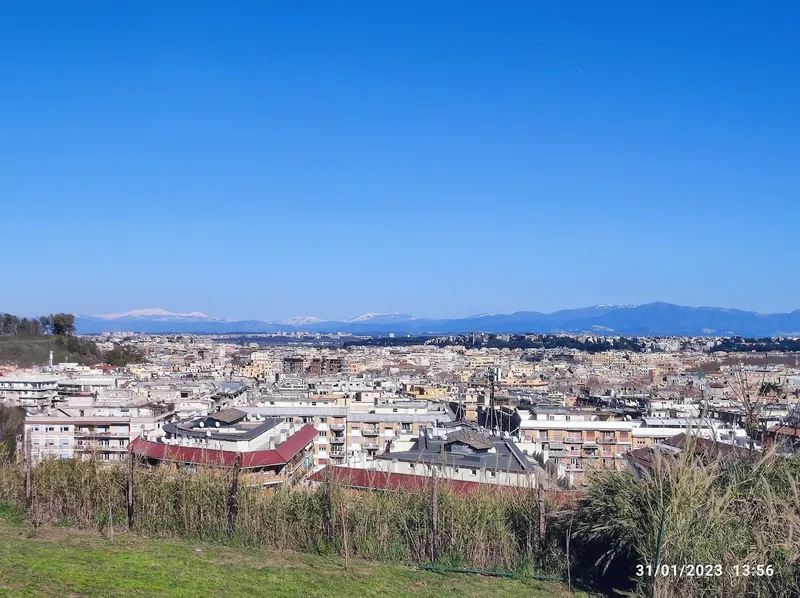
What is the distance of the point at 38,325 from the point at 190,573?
81921mm

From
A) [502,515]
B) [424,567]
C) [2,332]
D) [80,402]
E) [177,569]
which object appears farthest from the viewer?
[2,332]

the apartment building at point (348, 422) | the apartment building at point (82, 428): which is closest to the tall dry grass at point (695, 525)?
the apartment building at point (348, 422)

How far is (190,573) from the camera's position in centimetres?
700

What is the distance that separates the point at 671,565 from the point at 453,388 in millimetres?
43750

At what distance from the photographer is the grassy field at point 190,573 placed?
6.43 meters

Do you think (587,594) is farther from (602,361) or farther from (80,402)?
(602,361)

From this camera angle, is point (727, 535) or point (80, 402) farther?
point (80, 402)

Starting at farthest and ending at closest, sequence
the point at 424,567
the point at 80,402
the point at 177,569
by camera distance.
→ the point at 80,402 → the point at 424,567 → the point at 177,569

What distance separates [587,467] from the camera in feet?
28.8

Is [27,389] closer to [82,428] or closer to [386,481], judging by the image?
[82,428]

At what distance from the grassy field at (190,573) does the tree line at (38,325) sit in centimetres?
7253

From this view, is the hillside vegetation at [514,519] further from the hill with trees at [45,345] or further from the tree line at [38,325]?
the tree line at [38,325]

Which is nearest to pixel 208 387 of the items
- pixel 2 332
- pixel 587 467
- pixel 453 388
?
pixel 453 388

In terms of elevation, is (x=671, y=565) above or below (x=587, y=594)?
above
